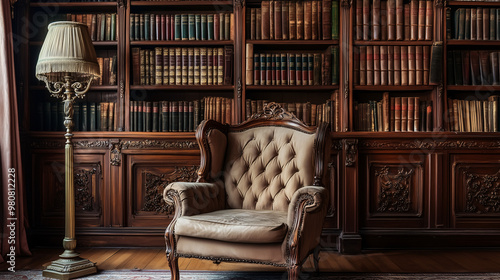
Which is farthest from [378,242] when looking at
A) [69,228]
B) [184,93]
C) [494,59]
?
[69,228]

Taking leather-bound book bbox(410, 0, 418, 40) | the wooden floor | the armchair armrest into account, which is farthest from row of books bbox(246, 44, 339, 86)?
the wooden floor

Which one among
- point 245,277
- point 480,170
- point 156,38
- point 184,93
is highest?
point 156,38

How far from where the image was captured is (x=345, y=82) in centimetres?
340

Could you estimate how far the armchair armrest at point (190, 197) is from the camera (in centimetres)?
241

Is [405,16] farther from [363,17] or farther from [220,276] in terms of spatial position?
[220,276]

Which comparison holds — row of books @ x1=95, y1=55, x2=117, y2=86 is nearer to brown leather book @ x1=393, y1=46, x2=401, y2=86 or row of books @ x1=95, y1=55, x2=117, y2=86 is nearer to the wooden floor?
the wooden floor

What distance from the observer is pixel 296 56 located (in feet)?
11.3

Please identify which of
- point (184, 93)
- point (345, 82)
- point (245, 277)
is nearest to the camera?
point (245, 277)

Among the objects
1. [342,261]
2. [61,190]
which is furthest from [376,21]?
[61,190]

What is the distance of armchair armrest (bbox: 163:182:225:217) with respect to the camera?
241cm

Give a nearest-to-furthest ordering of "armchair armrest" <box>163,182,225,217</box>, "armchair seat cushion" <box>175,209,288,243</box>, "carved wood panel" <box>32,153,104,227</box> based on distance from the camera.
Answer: "armchair seat cushion" <box>175,209,288,243</box> < "armchair armrest" <box>163,182,225,217</box> < "carved wood panel" <box>32,153,104,227</box>

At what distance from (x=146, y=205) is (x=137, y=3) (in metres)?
1.55

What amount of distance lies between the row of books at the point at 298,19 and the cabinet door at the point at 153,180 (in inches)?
45.3

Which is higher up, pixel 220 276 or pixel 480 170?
pixel 480 170
